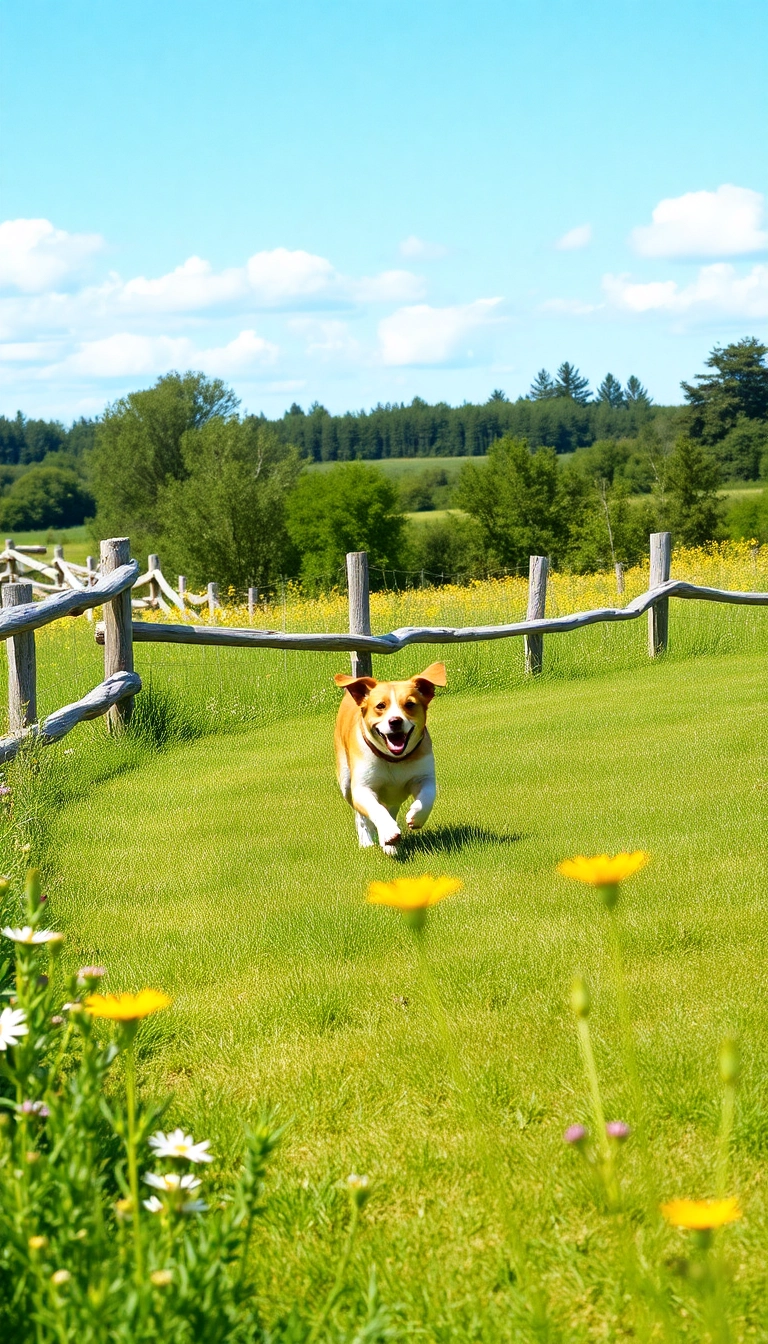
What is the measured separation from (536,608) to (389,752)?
8.27m

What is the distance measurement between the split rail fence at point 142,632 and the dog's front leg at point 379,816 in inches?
99.7

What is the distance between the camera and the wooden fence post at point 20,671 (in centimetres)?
848

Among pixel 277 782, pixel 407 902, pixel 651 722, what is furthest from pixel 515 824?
pixel 407 902

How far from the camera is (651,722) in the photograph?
34.4ft

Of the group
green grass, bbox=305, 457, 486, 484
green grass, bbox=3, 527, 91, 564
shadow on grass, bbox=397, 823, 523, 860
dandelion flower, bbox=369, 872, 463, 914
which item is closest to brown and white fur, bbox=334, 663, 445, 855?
shadow on grass, bbox=397, 823, 523, 860

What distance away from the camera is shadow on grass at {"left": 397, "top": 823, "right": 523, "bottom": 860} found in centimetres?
640

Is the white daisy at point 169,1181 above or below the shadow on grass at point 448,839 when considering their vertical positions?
above

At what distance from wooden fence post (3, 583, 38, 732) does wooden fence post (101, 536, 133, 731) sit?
3.78ft

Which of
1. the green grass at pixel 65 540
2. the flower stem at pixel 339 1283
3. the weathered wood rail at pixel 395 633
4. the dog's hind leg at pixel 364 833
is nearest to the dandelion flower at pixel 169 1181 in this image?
the flower stem at pixel 339 1283

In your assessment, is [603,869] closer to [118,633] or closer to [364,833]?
[364,833]

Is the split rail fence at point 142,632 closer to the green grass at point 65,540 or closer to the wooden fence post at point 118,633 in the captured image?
the wooden fence post at point 118,633

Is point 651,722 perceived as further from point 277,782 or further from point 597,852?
point 597,852

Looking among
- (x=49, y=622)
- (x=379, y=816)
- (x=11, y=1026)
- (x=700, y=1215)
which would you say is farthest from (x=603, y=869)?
(x=49, y=622)

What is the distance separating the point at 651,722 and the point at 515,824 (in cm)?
389
